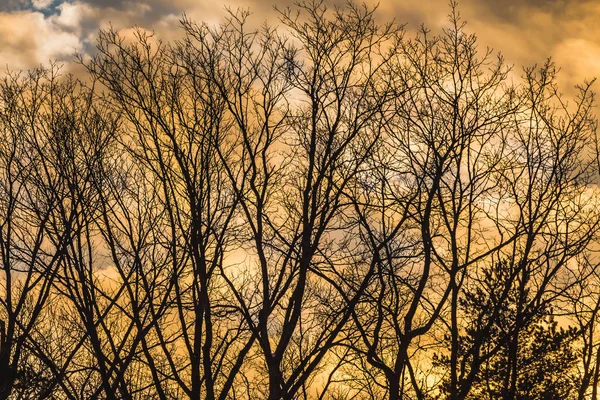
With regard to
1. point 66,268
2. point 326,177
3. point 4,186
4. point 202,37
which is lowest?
point 66,268

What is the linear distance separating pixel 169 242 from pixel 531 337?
69.9ft

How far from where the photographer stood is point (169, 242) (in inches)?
587

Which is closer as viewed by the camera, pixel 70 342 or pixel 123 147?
pixel 123 147

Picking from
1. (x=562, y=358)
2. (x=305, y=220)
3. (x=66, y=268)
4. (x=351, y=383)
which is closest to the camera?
(x=305, y=220)

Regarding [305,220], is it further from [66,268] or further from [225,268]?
[66,268]

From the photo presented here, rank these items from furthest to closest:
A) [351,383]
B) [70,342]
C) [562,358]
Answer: [562,358] < [351,383] < [70,342]

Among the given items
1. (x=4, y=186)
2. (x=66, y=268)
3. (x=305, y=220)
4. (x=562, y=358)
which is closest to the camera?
(x=305, y=220)

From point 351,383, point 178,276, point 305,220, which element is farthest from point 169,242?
point 351,383

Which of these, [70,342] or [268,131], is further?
[70,342]

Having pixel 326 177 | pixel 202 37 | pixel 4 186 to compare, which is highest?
pixel 202 37

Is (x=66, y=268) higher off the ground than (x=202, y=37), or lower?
lower

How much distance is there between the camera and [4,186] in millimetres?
16406

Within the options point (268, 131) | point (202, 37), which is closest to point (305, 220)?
point (268, 131)

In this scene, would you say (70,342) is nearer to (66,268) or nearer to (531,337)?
(66,268)
